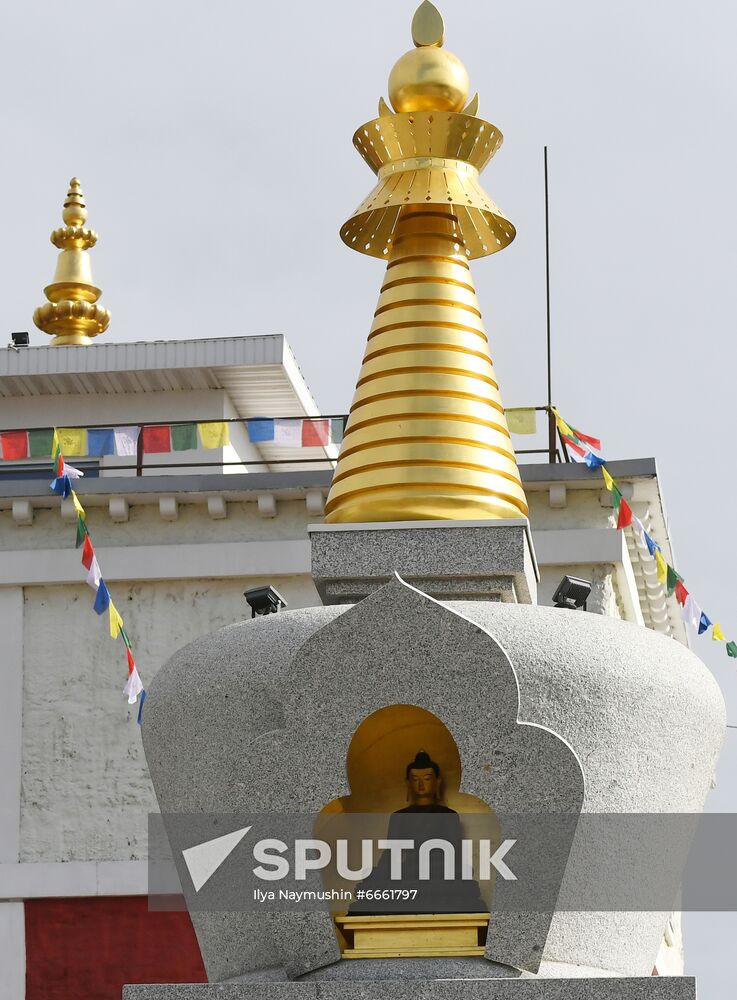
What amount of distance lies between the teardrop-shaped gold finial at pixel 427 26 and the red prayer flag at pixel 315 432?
8.69 m

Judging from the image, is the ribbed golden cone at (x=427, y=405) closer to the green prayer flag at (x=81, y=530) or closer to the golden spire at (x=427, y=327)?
the golden spire at (x=427, y=327)

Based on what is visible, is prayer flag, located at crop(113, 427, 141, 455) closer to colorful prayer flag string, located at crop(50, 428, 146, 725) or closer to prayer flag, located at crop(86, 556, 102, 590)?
colorful prayer flag string, located at crop(50, 428, 146, 725)

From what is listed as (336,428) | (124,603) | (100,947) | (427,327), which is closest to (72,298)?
(336,428)

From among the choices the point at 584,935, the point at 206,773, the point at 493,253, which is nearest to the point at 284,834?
the point at 206,773

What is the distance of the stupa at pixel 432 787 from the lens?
8.15m

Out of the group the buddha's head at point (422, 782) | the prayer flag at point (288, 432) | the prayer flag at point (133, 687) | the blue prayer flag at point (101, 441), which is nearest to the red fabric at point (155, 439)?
the blue prayer flag at point (101, 441)

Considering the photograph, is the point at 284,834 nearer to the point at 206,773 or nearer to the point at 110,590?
the point at 206,773

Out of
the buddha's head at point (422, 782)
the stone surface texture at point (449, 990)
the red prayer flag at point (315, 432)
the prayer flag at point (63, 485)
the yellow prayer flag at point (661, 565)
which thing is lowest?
the stone surface texture at point (449, 990)

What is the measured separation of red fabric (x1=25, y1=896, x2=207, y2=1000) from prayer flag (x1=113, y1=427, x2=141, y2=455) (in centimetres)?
486

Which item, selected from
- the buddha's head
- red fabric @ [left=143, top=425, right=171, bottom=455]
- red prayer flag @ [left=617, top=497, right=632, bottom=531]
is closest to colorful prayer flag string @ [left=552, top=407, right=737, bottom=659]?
red prayer flag @ [left=617, top=497, right=632, bottom=531]

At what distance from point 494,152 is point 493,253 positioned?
0.59 meters

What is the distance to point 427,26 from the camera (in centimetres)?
1163

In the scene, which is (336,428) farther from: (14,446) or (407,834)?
(407,834)

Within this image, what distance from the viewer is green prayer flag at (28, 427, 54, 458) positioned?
65.8 ft
